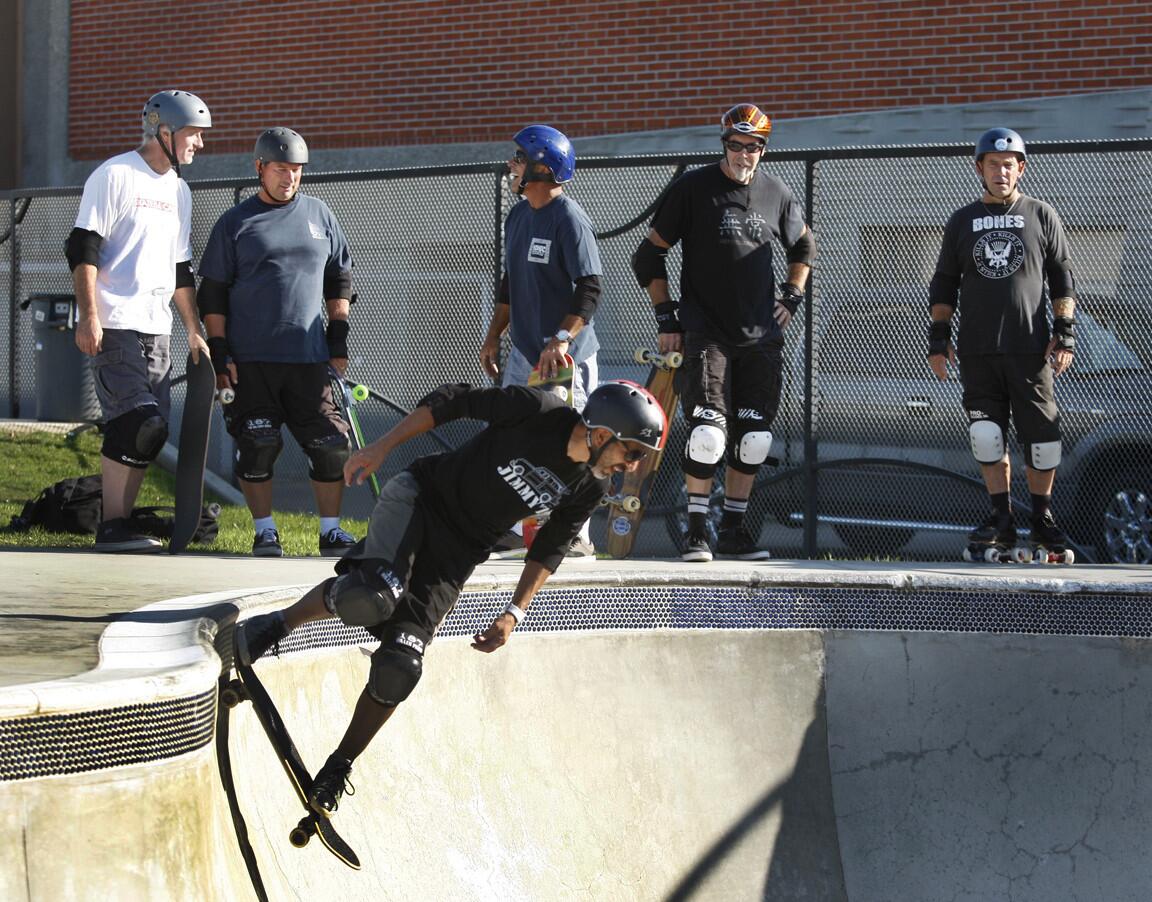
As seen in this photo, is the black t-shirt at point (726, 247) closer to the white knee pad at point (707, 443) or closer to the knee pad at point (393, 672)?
the white knee pad at point (707, 443)

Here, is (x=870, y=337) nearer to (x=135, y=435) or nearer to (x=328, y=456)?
Answer: (x=328, y=456)

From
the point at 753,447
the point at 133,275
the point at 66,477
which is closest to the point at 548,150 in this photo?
the point at 753,447

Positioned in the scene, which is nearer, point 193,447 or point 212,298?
point 193,447

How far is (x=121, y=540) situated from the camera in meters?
7.52

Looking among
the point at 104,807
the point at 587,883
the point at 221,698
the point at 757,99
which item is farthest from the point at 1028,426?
the point at 757,99

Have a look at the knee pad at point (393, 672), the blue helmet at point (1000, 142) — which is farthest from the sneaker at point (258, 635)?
the blue helmet at point (1000, 142)

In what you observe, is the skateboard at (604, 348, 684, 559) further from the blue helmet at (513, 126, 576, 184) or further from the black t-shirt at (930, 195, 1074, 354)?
the black t-shirt at (930, 195, 1074, 354)

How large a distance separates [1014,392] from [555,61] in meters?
7.89

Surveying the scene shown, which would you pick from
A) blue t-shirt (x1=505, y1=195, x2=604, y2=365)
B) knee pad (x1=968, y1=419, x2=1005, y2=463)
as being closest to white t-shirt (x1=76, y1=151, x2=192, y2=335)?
blue t-shirt (x1=505, y1=195, x2=604, y2=365)

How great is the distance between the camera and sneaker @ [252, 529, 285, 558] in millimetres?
7637

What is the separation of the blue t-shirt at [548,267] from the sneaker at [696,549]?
1.04m

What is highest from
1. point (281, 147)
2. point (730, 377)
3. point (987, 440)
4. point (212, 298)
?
point (281, 147)

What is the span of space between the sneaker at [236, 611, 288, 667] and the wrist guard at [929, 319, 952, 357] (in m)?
4.14

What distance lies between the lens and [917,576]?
6355 millimetres
